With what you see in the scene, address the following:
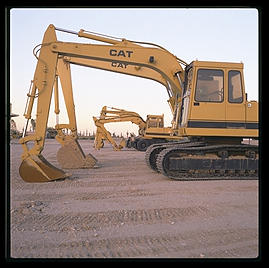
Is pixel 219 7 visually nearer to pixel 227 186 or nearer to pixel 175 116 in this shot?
pixel 227 186

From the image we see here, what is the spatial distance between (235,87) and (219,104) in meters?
0.73

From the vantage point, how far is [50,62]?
326 inches

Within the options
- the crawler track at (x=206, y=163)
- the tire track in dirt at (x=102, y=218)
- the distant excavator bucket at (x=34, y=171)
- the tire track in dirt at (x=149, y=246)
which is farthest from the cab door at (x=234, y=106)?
the distant excavator bucket at (x=34, y=171)

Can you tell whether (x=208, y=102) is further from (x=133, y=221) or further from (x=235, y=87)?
(x=133, y=221)

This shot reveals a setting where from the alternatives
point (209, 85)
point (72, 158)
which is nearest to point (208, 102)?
point (209, 85)

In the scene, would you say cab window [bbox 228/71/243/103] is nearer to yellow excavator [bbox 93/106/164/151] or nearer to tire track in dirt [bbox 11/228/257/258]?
tire track in dirt [bbox 11/228/257/258]

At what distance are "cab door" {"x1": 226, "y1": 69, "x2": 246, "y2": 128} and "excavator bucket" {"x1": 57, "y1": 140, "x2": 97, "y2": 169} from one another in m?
5.24

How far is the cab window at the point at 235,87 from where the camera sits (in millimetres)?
7965

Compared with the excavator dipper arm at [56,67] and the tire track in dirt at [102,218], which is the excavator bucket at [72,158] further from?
the tire track in dirt at [102,218]

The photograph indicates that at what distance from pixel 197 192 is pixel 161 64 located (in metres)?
4.49

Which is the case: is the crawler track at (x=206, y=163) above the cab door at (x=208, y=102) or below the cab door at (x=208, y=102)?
below

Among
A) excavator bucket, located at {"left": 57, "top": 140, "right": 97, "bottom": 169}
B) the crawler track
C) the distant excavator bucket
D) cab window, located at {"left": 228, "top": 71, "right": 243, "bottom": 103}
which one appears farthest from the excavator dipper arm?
excavator bucket, located at {"left": 57, "top": 140, "right": 97, "bottom": 169}

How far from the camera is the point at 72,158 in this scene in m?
10.5
